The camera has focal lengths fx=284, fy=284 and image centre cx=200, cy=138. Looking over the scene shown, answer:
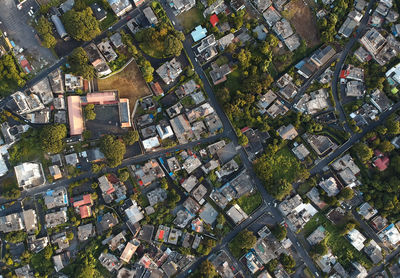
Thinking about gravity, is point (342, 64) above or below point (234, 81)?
below

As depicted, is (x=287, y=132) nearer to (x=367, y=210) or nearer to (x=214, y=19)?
(x=367, y=210)

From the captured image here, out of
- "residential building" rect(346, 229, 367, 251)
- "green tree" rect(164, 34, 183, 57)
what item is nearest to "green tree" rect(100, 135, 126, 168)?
"green tree" rect(164, 34, 183, 57)

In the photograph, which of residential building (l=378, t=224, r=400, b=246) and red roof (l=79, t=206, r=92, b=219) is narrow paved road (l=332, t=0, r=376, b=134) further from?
red roof (l=79, t=206, r=92, b=219)

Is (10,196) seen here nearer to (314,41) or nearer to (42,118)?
(42,118)

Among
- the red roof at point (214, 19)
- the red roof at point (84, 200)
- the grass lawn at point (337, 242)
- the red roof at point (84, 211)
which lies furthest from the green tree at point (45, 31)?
the grass lawn at point (337, 242)

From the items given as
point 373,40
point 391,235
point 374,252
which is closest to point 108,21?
point 373,40
